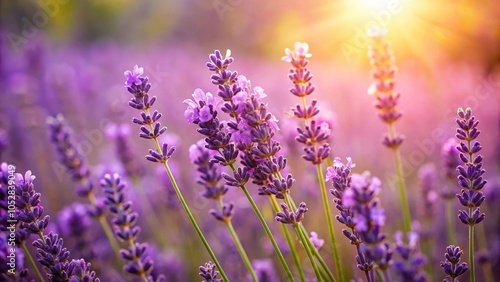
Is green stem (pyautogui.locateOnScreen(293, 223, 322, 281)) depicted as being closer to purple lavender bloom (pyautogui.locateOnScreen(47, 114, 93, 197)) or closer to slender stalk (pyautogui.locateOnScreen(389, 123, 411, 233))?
slender stalk (pyautogui.locateOnScreen(389, 123, 411, 233))

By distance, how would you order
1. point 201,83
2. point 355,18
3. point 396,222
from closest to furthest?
point 396,222
point 201,83
point 355,18

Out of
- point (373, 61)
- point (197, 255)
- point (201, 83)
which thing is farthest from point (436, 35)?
point (373, 61)

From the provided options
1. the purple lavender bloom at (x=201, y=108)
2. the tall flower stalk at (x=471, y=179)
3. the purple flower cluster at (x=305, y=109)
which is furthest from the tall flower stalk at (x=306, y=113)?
the tall flower stalk at (x=471, y=179)

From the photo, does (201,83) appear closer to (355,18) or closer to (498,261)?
(355,18)

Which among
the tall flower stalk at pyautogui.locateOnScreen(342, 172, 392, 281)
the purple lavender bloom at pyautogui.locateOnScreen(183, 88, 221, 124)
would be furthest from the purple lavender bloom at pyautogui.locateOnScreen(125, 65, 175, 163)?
the tall flower stalk at pyautogui.locateOnScreen(342, 172, 392, 281)

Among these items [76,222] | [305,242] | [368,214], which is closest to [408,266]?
[368,214]

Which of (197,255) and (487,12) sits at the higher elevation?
(487,12)
